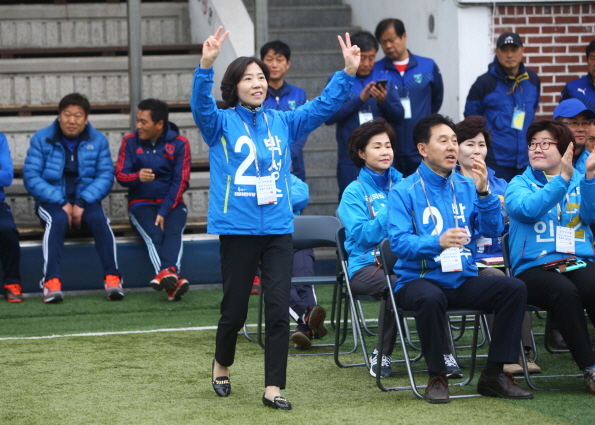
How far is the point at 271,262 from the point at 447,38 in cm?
488

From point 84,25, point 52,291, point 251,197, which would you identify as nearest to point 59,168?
point 52,291

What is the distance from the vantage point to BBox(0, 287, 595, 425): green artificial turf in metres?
4.11

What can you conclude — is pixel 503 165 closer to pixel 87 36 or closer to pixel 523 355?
pixel 523 355

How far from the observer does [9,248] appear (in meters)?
7.45

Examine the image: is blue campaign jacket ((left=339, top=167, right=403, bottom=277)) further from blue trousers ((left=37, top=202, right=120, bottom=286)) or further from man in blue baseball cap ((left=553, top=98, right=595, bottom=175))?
blue trousers ((left=37, top=202, right=120, bottom=286))

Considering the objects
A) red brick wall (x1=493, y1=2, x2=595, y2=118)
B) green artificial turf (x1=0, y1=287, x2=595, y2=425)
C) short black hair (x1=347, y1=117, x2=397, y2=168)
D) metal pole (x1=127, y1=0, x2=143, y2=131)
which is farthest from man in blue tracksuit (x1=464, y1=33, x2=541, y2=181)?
metal pole (x1=127, y1=0, x2=143, y2=131)

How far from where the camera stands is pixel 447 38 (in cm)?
863

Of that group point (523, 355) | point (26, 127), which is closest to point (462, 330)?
point (523, 355)

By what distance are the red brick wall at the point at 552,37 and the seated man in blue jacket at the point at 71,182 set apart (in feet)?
12.4

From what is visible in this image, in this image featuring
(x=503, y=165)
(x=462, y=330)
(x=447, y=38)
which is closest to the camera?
(x=462, y=330)

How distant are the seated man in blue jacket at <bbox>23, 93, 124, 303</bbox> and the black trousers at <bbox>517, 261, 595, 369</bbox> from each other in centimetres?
387

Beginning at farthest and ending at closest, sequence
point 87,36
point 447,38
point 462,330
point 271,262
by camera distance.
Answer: point 87,36
point 447,38
point 462,330
point 271,262

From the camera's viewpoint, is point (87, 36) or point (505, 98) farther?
point (87, 36)

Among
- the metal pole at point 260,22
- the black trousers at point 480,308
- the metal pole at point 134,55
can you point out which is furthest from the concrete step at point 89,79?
the black trousers at point 480,308
